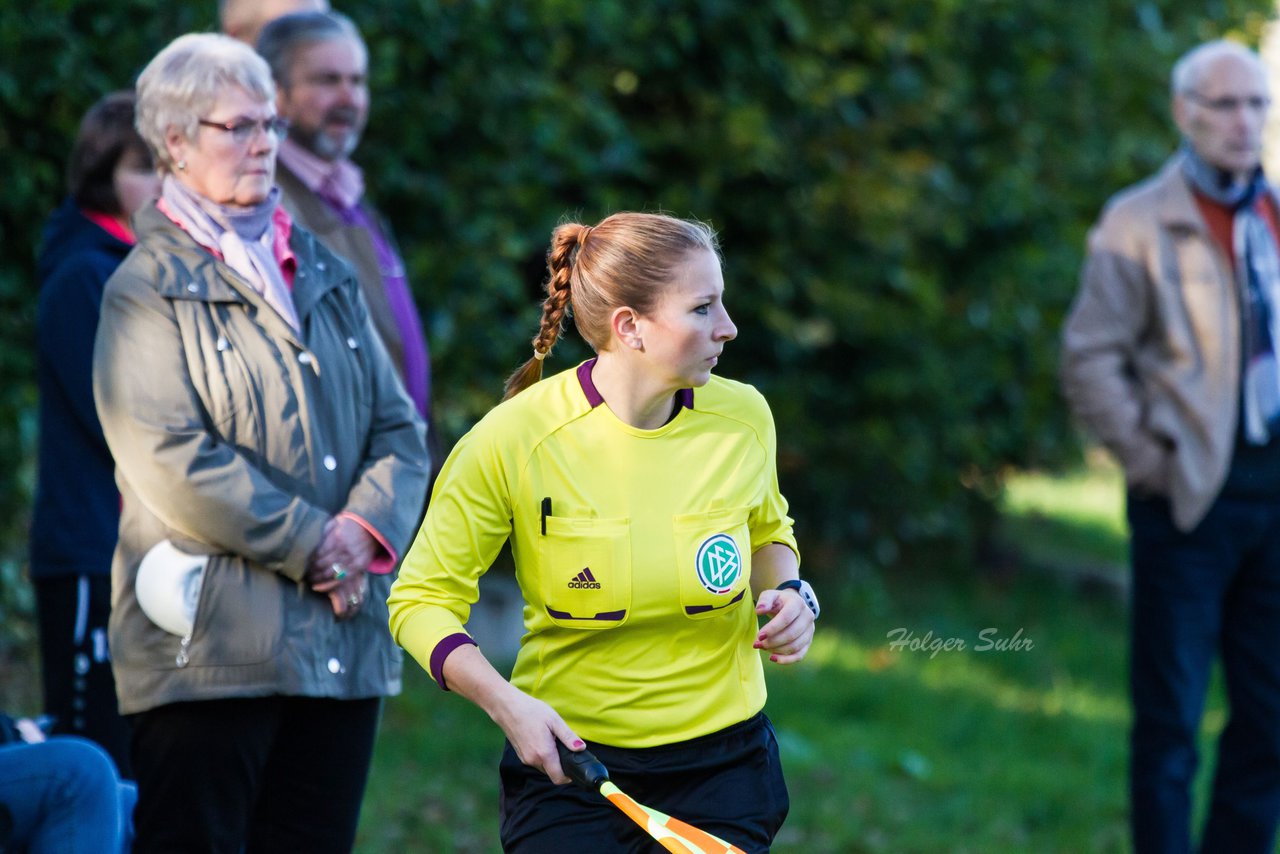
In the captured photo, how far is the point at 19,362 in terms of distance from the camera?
209 inches

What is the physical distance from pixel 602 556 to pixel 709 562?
19 cm

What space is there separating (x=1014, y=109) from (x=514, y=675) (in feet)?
21.9

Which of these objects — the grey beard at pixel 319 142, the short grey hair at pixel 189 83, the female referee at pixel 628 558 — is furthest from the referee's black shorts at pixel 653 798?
the grey beard at pixel 319 142

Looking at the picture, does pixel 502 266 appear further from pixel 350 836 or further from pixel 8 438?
pixel 350 836

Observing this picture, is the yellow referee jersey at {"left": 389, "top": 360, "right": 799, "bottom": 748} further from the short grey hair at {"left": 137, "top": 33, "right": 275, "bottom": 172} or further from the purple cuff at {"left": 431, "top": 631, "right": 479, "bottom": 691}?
the short grey hair at {"left": 137, "top": 33, "right": 275, "bottom": 172}

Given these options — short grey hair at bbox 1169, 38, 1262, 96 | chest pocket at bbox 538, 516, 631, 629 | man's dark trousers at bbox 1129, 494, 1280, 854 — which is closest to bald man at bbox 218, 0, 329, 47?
chest pocket at bbox 538, 516, 631, 629

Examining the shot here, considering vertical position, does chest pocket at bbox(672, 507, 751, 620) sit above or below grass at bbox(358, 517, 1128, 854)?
above

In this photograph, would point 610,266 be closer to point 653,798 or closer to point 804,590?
point 804,590

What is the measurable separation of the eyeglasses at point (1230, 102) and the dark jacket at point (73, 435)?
3256 mm

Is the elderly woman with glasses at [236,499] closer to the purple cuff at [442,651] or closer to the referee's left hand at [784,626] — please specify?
the purple cuff at [442,651]

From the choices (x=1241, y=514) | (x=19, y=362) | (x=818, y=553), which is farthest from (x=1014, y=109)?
(x=19, y=362)

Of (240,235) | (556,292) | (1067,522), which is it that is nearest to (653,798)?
(556,292)

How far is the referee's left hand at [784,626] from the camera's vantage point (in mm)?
2834

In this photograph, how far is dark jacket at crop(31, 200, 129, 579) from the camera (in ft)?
12.6
